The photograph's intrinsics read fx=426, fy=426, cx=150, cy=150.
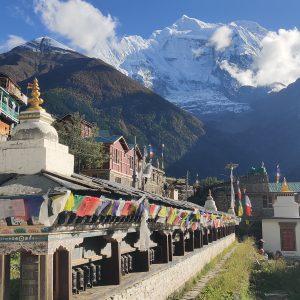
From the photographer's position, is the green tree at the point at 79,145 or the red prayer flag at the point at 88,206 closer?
the red prayer flag at the point at 88,206

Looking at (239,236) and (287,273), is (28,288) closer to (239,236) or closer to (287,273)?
(287,273)

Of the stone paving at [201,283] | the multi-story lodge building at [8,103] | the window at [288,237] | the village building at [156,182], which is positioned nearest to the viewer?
the stone paving at [201,283]

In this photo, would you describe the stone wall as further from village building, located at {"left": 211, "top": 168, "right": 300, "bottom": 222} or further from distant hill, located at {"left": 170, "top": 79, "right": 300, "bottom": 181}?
distant hill, located at {"left": 170, "top": 79, "right": 300, "bottom": 181}

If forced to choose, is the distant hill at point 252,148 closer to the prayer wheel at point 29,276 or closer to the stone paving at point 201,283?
the stone paving at point 201,283

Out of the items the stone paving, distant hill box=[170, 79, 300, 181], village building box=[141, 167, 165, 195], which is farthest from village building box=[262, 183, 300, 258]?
distant hill box=[170, 79, 300, 181]

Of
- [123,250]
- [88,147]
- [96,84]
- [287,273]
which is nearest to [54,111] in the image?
[96,84]

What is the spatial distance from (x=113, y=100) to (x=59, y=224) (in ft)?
468

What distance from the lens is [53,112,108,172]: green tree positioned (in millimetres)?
48531

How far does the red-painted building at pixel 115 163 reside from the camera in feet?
174

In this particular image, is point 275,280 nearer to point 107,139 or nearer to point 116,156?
point 116,156

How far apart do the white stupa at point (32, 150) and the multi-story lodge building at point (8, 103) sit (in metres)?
29.2

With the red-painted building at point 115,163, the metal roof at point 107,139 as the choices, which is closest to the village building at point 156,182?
the red-painted building at point 115,163

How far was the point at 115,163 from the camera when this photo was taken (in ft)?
182

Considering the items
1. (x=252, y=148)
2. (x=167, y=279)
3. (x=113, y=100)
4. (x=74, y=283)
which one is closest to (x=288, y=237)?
(x=167, y=279)
